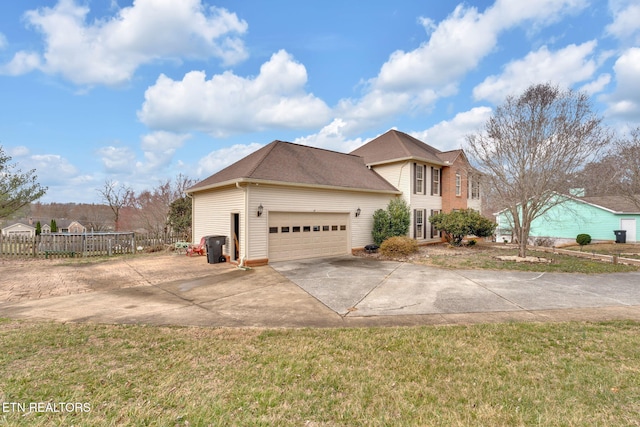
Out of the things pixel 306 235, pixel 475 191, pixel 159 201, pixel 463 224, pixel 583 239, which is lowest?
pixel 583 239

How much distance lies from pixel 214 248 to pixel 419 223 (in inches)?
464

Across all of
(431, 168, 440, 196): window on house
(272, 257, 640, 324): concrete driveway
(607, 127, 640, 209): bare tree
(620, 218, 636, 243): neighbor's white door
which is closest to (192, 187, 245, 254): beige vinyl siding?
(272, 257, 640, 324): concrete driveway

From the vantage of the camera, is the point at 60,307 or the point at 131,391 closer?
the point at 131,391

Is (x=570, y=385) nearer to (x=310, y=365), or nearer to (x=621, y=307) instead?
(x=310, y=365)

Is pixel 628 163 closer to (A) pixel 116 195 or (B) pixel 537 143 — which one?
(B) pixel 537 143

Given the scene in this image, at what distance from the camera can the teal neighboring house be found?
25.2 metres

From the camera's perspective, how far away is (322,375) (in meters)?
3.49

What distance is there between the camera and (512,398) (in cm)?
308

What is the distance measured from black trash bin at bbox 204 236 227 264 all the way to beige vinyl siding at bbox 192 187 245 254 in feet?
1.38

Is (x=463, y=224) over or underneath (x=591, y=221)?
underneath

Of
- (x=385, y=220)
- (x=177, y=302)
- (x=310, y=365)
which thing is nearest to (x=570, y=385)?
(x=310, y=365)

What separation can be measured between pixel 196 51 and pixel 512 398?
44.2ft

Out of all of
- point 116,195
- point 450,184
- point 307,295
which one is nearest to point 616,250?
point 450,184

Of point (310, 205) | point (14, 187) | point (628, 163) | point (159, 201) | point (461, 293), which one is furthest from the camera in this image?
point (159, 201)
